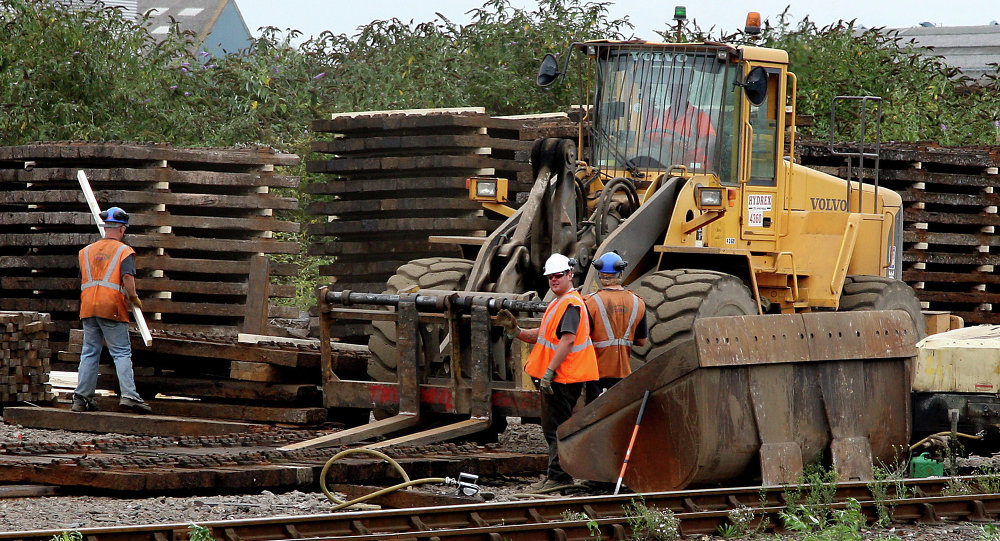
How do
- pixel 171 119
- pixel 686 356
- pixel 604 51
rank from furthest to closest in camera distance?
1. pixel 171 119
2. pixel 604 51
3. pixel 686 356

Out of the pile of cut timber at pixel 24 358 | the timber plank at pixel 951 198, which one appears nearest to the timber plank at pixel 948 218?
the timber plank at pixel 951 198

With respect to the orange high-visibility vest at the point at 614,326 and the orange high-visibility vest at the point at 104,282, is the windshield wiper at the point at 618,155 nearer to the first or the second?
the orange high-visibility vest at the point at 614,326

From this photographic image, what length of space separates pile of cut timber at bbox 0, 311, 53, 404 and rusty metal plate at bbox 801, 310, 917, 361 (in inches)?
285

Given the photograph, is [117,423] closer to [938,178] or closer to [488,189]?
[488,189]

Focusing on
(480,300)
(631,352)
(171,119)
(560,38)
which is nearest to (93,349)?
(480,300)

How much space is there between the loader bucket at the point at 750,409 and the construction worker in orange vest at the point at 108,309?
4691mm

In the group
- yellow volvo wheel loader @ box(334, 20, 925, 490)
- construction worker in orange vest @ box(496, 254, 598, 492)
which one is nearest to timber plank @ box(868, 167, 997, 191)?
yellow volvo wheel loader @ box(334, 20, 925, 490)

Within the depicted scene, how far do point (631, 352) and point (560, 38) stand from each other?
570 inches

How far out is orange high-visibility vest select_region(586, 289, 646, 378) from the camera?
915 cm

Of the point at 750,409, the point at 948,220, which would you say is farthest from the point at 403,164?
the point at 750,409

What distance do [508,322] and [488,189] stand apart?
86.6 inches

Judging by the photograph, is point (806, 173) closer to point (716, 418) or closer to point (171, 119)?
point (716, 418)

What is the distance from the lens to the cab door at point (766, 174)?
11.7m

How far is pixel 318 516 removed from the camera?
7078mm
